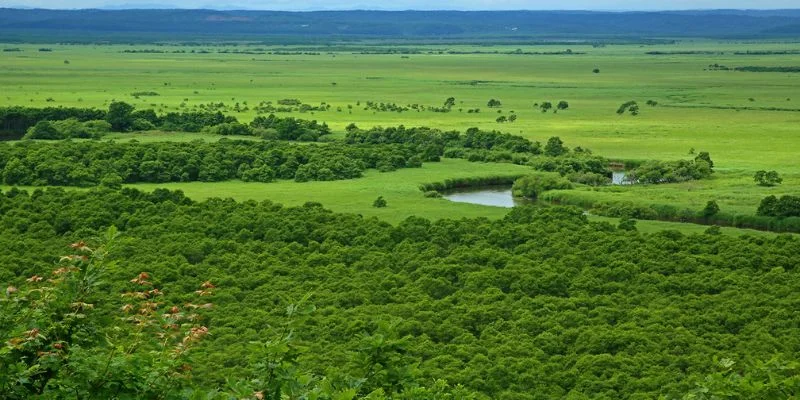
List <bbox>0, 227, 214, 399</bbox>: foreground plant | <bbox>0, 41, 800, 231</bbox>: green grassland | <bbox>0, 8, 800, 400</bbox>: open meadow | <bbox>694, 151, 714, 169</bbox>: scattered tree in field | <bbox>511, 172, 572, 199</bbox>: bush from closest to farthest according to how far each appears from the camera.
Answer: <bbox>0, 227, 214, 399</bbox>: foreground plant
<bbox>0, 8, 800, 400</bbox>: open meadow
<bbox>0, 41, 800, 231</bbox>: green grassland
<bbox>511, 172, 572, 199</bbox>: bush
<bbox>694, 151, 714, 169</bbox>: scattered tree in field

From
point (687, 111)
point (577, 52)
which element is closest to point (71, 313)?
point (687, 111)

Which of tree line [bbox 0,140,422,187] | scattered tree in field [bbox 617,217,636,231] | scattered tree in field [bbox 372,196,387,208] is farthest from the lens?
tree line [bbox 0,140,422,187]

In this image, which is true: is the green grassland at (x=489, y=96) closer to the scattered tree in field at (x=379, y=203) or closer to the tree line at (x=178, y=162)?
the scattered tree in field at (x=379, y=203)

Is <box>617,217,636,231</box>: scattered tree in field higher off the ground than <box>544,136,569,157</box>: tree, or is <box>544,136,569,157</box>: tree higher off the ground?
<box>617,217,636,231</box>: scattered tree in field

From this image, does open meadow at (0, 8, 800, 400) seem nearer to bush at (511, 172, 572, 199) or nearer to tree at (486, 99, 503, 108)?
bush at (511, 172, 572, 199)

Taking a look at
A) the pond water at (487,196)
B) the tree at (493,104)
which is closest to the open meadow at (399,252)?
the pond water at (487,196)

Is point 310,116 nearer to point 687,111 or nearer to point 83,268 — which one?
point 687,111

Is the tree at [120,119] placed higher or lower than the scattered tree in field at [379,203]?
lower

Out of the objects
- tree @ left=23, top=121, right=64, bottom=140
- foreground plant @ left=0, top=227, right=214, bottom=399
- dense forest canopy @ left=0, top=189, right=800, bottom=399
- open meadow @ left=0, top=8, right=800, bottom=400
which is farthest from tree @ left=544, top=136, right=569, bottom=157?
foreground plant @ left=0, top=227, right=214, bottom=399
